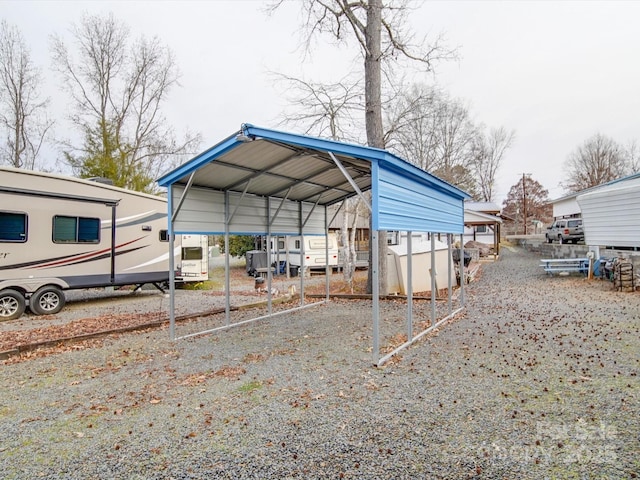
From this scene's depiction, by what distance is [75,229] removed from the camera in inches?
365

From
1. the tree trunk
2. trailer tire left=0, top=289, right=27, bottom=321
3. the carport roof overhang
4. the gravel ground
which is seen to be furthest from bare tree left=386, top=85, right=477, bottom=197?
trailer tire left=0, top=289, right=27, bottom=321

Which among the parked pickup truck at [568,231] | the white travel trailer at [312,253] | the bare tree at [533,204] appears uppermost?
the bare tree at [533,204]

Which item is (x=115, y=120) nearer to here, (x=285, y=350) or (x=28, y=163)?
(x=28, y=163)

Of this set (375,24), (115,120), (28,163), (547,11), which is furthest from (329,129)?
(28,163)

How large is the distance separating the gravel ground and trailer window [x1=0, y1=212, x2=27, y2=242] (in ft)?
12.8

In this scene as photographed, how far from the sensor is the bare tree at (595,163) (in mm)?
41219

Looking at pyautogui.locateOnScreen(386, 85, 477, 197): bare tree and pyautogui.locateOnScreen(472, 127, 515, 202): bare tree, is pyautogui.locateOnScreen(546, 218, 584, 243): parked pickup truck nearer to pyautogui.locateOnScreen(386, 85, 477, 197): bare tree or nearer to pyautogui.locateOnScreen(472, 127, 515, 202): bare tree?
pyautogui.locateOnScreen(386, 85, 477, 197): bare tree

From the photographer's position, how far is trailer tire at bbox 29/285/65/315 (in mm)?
8641

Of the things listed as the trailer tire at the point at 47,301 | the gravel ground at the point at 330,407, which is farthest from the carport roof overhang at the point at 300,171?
the trailer tire at the point at 47,301

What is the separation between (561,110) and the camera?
30.4m

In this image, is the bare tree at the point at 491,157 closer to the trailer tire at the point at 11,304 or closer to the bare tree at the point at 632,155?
the bare tree at the point at 632,155

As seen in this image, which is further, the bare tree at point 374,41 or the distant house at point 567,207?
the distant house at point 567,207

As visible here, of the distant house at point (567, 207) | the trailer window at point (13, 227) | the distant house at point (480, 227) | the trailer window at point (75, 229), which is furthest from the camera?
the distant house at point (567, 207)

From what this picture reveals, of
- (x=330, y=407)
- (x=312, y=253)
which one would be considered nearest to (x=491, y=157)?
(x=312, y=253)
